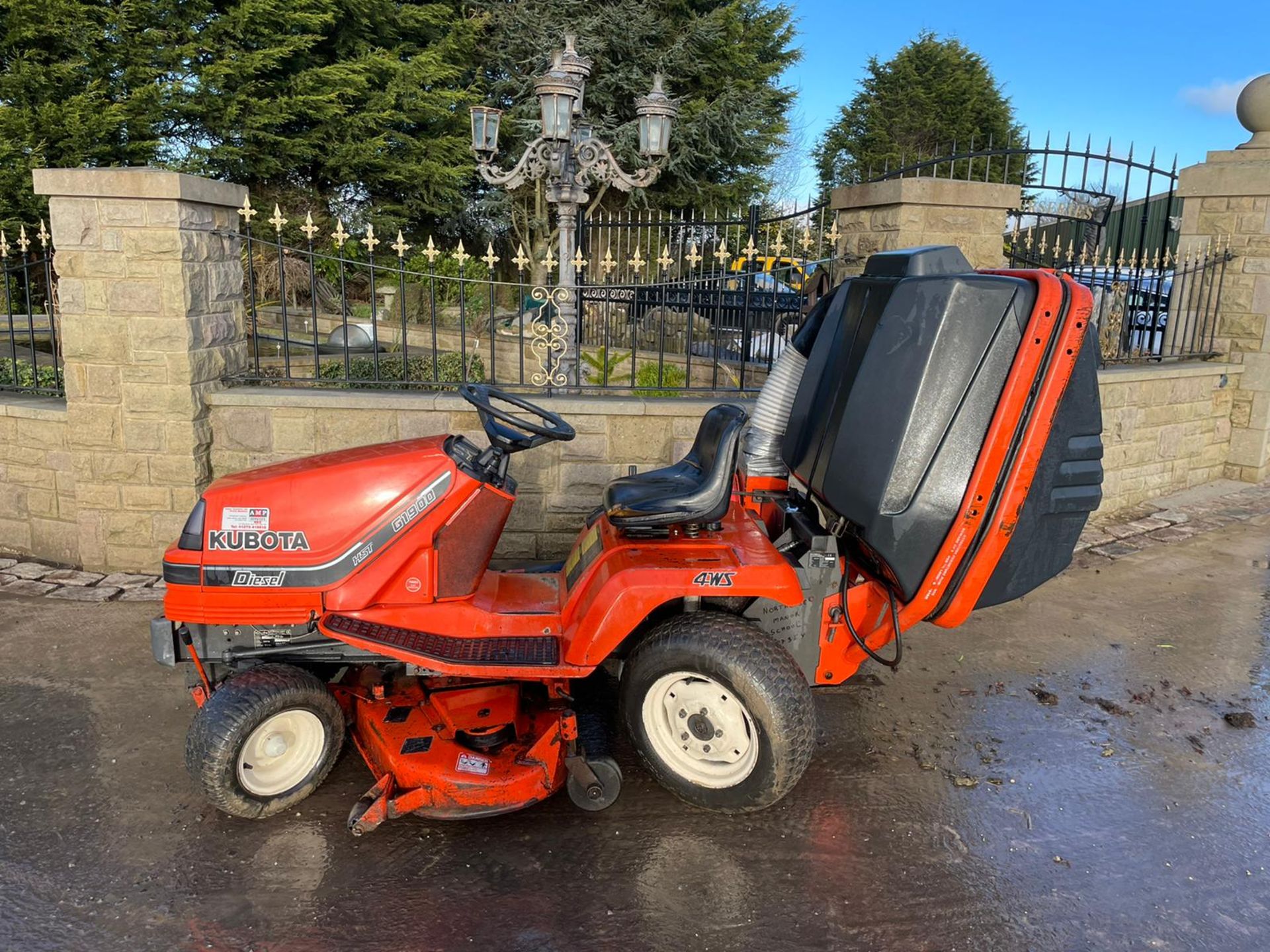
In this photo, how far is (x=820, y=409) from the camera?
3152mm

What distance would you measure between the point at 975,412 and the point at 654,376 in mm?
5211

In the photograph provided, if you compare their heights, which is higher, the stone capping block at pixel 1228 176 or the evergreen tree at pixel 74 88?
the evergreen tree at pixel 74 88

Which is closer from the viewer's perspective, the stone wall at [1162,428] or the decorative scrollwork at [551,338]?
the decorative scrollwork at [551,338]

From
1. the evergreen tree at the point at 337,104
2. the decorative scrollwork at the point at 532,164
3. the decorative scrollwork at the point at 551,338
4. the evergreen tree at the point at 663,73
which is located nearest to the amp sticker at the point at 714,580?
the decorative scrollwork at the point at 551,338

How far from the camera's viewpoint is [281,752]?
2.93 metres

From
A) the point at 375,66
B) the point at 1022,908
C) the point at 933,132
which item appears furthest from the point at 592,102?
the point at 1022,908

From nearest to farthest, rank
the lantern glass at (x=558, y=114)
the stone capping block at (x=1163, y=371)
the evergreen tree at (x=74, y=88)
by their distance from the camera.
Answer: the stone capping block at (x=1163, y=371) < the lantern glass at (x=558, y=114) < the evergreen tree at (x=74, y=88)

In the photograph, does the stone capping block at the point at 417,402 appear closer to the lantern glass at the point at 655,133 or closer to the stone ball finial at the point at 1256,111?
the lantern glass at the point at 655,133

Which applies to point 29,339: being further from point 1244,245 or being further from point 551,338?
point 1244,245

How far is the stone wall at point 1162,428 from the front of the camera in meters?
6.54

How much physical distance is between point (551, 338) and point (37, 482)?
308 centimetres

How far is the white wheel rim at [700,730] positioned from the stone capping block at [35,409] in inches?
158

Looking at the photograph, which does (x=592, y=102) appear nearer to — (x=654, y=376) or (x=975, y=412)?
(x=654, y=376)

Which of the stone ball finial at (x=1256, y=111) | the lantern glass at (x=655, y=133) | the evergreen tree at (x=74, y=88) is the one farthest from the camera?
the evergreen tree at (x=74, y=88)
